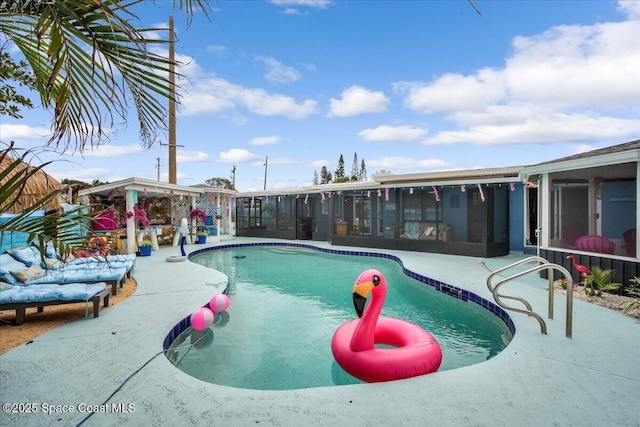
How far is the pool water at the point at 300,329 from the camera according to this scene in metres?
3.83

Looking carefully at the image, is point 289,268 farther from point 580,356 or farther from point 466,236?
point 580,356

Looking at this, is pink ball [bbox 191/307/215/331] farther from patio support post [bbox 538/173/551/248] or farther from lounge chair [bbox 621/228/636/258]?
patio support post [bbox 538/173/551/248]

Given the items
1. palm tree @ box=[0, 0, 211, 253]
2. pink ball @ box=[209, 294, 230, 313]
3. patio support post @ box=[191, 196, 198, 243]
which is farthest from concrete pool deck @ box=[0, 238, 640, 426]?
patio support post @ box=[191, 196, 198, 243]

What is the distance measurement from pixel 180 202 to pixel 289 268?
797 centimetres

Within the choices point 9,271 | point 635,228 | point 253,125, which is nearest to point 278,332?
point 9,271

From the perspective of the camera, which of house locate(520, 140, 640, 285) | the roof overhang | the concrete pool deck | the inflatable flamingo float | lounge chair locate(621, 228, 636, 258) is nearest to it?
the concrete pool deck

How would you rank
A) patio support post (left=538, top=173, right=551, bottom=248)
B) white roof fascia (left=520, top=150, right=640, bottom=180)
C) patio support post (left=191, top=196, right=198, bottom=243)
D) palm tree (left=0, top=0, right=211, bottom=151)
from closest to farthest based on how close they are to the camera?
palm tree (left=0, top=0, right=211, bottom=151)
white roof fascia (left=520, top=150, right=640, bottom=180)
patio support post (left=538, top=173, right=551, bottom=248)
patio support post (left=191, top=196, right=198, bottom=243)

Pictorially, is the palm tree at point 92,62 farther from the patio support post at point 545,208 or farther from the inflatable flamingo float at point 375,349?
the patio support post at point 545,208

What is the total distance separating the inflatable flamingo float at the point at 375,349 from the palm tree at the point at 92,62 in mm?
2559

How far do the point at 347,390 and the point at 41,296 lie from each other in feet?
14.0

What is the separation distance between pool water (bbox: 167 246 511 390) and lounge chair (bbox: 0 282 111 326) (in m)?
1.46

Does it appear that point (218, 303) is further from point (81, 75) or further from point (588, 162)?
point (588, 162)

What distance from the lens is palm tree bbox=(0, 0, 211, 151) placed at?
62.6 inches

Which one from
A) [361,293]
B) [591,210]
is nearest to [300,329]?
[361,293]
